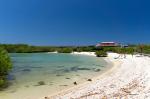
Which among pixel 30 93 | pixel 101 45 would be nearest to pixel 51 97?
pixel 30 93

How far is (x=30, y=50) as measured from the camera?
161 m

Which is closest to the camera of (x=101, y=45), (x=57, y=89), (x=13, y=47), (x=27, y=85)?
(x=57, y=89)

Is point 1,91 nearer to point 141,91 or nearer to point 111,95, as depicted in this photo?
point 111,95

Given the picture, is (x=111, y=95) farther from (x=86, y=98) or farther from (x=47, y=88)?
(x=47, y=88)

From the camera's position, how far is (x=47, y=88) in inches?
915

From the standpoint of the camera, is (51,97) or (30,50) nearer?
(51,97)

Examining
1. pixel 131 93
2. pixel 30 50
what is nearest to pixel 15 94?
pixel 131 93

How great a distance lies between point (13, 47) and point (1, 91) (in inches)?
5625

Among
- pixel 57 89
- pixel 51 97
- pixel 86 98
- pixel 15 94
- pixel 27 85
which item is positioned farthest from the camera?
pixel 27 85

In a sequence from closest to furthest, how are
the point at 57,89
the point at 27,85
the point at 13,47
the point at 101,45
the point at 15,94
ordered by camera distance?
the point at 15,94 < the point at 57,89 < the point at 27,85 < the point at 101,45 < the point at 13,47

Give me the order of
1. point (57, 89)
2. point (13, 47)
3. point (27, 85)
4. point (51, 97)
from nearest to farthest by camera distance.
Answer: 1. point (51, 97)
2. point (57, 89)
3. point (27, 85)
4. point (13, 47)

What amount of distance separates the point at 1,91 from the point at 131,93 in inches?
423

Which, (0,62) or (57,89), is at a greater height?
(0,62)

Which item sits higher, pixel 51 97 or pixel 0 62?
pixel 0 62
